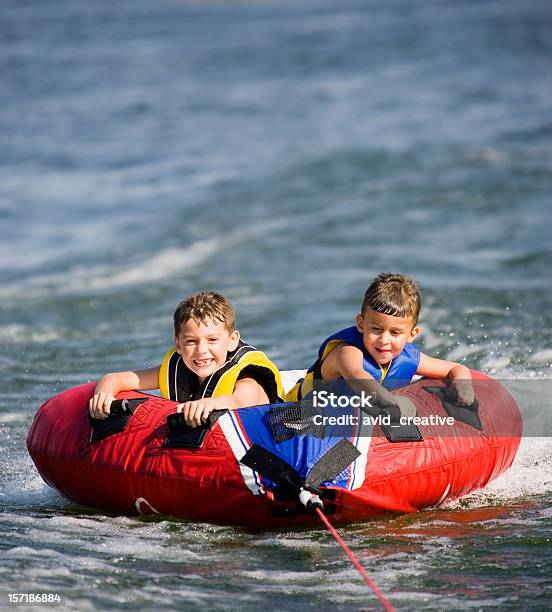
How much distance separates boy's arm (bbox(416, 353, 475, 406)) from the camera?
5.61 m

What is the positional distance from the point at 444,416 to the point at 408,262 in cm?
803

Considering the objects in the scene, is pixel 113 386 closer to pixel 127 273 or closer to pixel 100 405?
pixel 100 405

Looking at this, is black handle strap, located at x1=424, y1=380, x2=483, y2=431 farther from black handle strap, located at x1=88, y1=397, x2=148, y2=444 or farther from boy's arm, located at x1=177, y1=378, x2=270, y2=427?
black handle strap, located at x1=88, y1=397, x2=148, y2=444

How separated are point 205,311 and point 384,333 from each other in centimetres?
91

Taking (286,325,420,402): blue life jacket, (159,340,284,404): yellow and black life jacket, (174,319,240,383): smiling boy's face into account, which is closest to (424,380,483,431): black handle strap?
(286,325,420,402): blue life jacket

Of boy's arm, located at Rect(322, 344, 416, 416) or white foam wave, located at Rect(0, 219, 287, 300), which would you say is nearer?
boy's arm, located at Rect(322, 344, 416, 416)

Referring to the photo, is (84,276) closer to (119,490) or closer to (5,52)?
(119,490)

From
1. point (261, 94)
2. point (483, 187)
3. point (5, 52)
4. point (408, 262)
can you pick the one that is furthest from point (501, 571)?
point (5, 52)

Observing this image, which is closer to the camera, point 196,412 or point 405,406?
point 196,412

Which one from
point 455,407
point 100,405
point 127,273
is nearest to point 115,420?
point 100,405

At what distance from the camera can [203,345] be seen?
542cm

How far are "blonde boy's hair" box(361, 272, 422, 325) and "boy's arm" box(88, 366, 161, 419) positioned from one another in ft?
4.15

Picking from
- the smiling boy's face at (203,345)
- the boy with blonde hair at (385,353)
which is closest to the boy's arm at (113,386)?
the smiling boy's face at (203,345)

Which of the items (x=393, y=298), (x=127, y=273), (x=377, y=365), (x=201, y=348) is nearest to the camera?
(x=393, y=298)
